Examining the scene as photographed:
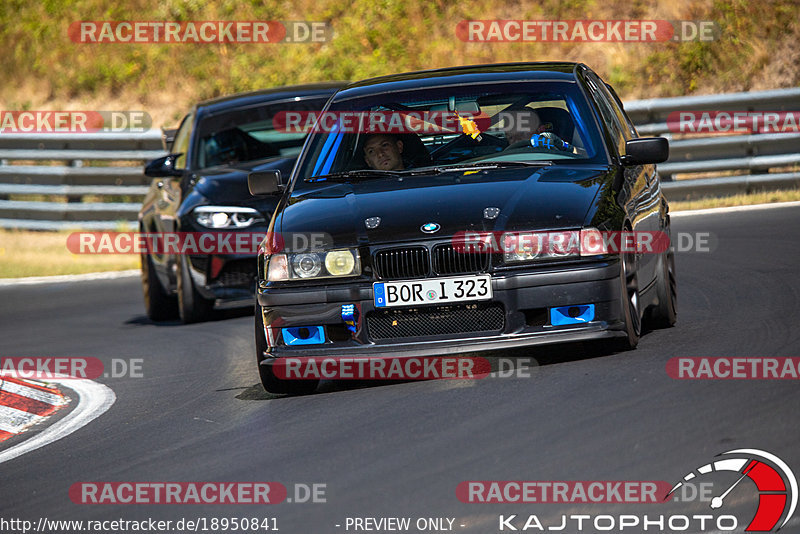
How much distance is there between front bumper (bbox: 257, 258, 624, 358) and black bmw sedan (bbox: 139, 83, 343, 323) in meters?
4.02

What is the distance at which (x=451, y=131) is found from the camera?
7836 millimetres

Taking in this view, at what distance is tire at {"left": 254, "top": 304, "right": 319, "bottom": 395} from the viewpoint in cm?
687

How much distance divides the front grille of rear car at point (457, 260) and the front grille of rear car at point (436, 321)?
0.55 ft

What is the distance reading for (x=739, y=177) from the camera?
620 inches

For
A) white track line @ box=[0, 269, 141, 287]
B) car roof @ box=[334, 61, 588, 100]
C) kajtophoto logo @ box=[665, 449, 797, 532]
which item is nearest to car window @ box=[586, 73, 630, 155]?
car roof @ box=[334, 61, 588, 100]

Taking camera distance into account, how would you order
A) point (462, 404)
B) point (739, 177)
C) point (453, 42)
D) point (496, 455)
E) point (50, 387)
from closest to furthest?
point (496, 455) → point (462, 404) → point (50, 387) → point (739, 177) → point (453, 42)

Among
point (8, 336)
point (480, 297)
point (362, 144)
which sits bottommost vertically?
point (8, 336)

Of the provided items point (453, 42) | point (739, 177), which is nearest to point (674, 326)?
point (739, 177)

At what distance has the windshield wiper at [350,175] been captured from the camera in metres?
7.47

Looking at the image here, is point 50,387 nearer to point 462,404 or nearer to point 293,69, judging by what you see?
point 462,404

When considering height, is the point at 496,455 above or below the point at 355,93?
below

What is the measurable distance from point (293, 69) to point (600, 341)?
19.2 metres

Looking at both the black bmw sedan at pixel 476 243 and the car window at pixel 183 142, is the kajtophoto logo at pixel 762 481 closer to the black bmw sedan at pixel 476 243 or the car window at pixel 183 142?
the black bmw sedan at pixel 476 243

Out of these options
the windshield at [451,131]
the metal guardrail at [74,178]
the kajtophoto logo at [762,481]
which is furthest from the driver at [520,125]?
the metal guardrail at [74,178]
